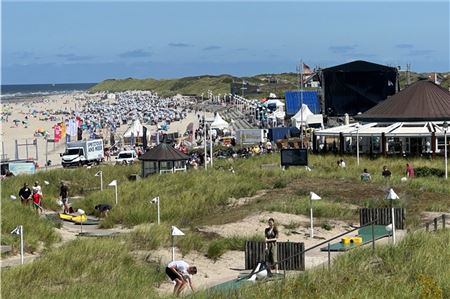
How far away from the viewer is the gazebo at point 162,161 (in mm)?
35875

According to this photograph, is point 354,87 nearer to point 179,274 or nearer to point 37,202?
point 37,202

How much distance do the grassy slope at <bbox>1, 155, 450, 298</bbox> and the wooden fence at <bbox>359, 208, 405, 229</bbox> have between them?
100cm

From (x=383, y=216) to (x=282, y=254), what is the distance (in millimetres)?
5357

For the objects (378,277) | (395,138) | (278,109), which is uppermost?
(278,109)

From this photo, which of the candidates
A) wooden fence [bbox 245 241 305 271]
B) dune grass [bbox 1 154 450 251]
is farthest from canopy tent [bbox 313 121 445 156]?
wooden fence [bbox 245 241 305 271]

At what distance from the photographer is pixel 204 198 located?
28.2 meters

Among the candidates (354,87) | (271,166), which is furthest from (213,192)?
(354,87)

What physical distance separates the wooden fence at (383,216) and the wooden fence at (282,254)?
5.00 meters

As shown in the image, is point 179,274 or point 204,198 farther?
point 204,198

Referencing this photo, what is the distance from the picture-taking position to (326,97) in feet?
263

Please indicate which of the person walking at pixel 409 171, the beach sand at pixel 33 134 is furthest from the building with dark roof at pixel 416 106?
the beach sand at pixel 33 134

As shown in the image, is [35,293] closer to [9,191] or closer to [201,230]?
[201,230]

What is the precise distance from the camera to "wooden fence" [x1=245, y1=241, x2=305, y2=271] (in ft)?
55.7

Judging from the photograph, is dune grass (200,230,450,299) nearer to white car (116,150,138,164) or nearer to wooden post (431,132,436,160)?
wooden post (431,132,436,160)
